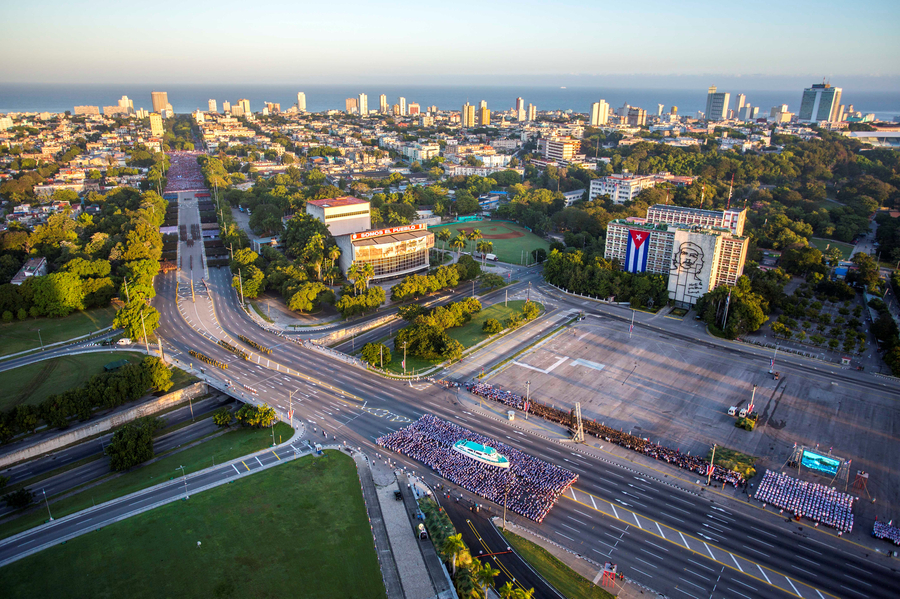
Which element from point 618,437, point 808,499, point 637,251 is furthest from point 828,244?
point 618,437

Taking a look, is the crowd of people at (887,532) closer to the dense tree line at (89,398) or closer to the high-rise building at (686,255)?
the high-rise building at (686,255)

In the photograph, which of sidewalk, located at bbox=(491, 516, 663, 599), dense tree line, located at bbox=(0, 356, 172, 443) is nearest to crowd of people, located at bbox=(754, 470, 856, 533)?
sidewalk, located at bbox=(491, 516, 663, 599)

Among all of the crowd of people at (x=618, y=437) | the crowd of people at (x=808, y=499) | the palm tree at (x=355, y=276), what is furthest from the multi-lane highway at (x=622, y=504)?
the palm tree at (x=355, y=276)

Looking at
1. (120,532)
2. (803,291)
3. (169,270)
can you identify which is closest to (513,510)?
(120,532)

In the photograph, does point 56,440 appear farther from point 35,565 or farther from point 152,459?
point 35,565

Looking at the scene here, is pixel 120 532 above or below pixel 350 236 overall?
below

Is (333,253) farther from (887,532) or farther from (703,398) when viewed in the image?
(887,532)
